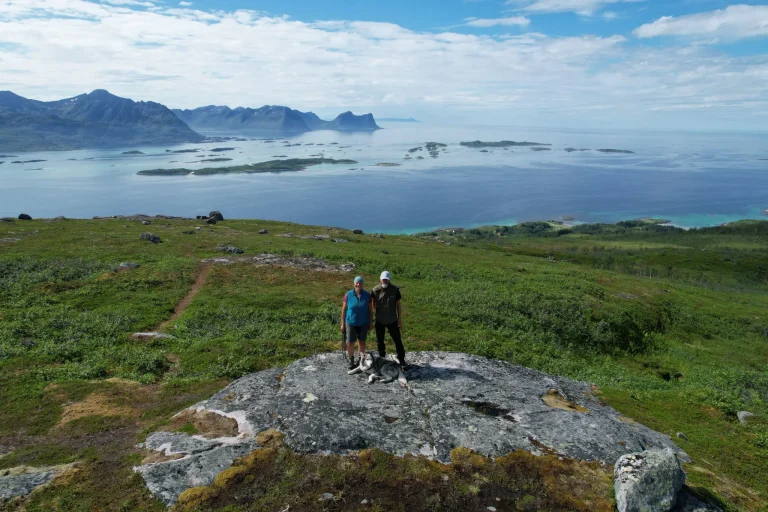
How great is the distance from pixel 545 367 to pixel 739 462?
1035 centimetres

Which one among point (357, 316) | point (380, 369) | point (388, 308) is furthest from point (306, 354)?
point (388, 308)

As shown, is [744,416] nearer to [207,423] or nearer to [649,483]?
[649,483]

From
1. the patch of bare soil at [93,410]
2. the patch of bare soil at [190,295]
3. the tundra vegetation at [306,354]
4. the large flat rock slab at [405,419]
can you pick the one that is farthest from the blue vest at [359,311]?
the patch of bare soil at [190,295]

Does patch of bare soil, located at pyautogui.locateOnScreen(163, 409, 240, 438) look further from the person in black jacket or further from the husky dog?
the person in black jacket

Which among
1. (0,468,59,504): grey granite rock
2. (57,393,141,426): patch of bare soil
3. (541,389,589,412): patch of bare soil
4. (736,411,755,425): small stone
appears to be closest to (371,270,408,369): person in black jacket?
(541,389,589,412): patch of bare soil

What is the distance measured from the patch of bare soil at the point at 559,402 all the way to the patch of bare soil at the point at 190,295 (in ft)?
72.1

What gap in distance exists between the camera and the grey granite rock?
31.4 feet

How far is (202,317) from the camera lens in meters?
27.2

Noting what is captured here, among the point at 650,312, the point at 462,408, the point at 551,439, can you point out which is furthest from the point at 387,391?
the point at 650,312

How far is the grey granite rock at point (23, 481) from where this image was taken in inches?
377

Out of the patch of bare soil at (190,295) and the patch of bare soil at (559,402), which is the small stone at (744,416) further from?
the patch of bare soil at (190,295)

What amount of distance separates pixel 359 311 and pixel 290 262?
27610mm

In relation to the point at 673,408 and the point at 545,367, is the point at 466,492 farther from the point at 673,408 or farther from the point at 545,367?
the point at 545,367

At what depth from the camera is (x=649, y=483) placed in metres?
9.55
